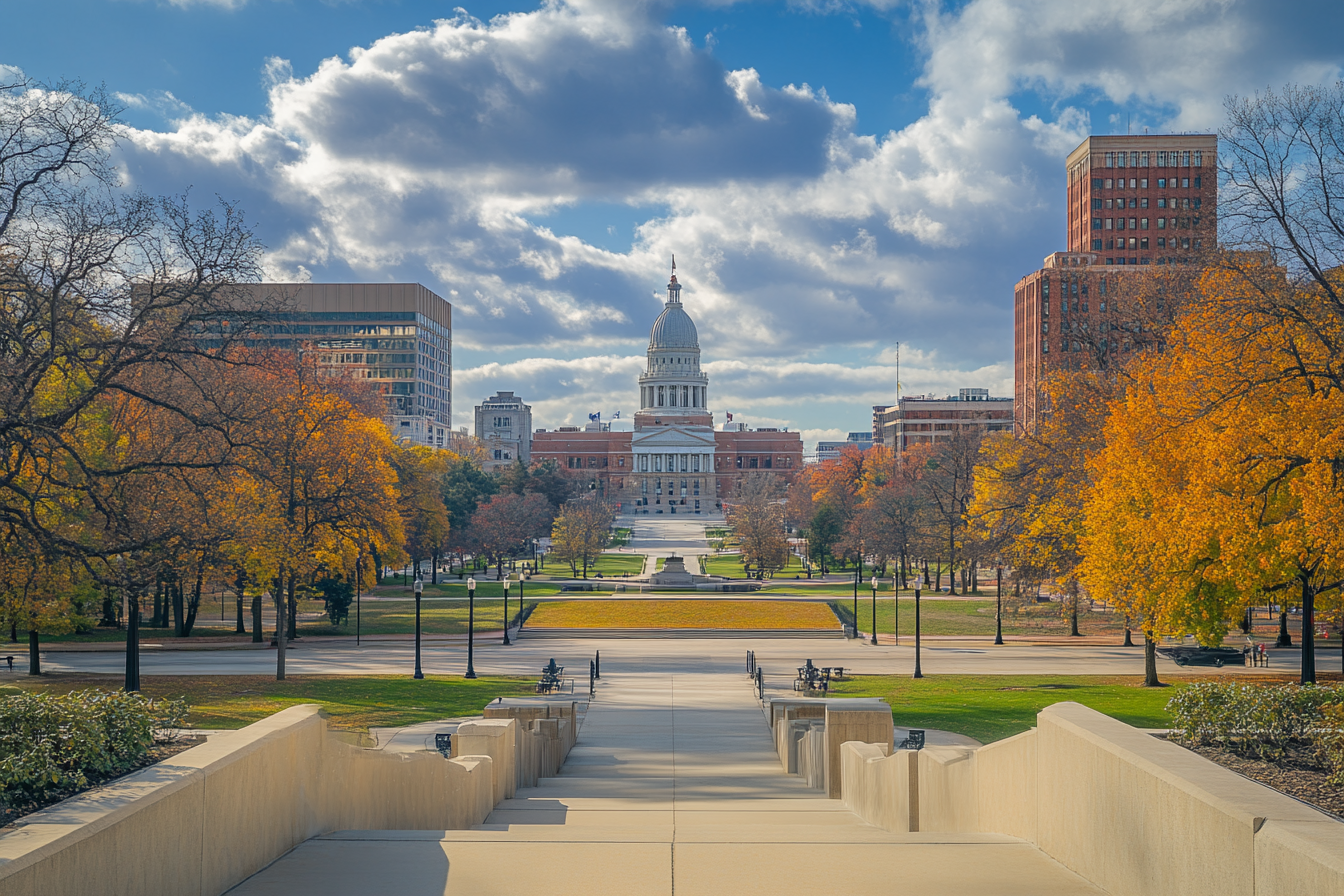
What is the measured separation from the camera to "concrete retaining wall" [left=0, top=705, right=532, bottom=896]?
15.3 ft

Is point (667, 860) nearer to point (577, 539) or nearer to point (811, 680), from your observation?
point (811, 680)

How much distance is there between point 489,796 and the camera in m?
11.9

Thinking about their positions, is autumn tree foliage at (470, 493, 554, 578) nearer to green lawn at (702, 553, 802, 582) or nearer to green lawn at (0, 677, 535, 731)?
green lawn at (702, 553, 802, 582)

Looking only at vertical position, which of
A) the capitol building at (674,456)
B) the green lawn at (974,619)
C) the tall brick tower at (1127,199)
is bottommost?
the green lawn at (974,619)

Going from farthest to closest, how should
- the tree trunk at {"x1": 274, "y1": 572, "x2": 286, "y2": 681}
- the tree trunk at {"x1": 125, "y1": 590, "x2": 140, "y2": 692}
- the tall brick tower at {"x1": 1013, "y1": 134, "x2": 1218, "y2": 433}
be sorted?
1. the tall brick tower at {"x1": 1013, "y1": 134, "x2": 1218, "y2": 433}
2. the tree trunk at {"x1": 274, "y1": 572, "x2": 286, "y2": 681}
3. the tree trunk at {"x1": 125, "y1": 590, "x2": 140, "y2": 692}

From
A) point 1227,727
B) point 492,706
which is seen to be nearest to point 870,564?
point 492,706

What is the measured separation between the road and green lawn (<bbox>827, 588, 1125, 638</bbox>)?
4696mm

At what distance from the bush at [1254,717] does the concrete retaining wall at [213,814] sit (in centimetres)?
612

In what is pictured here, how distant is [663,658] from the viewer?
39.7m

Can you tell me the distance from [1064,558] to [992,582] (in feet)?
129

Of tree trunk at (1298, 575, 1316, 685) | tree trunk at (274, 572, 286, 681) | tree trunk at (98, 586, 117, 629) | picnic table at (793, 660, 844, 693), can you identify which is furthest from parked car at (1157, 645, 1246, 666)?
tree trunk at (98, 586, 117, 629)

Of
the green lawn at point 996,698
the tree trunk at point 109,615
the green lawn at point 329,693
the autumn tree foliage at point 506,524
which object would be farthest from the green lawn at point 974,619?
the tree trunk at point 109,615

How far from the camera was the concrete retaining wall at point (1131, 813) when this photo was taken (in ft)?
15.2

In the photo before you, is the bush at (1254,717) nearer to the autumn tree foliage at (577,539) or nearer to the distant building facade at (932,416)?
the autumn tree foliage at (577,539)
